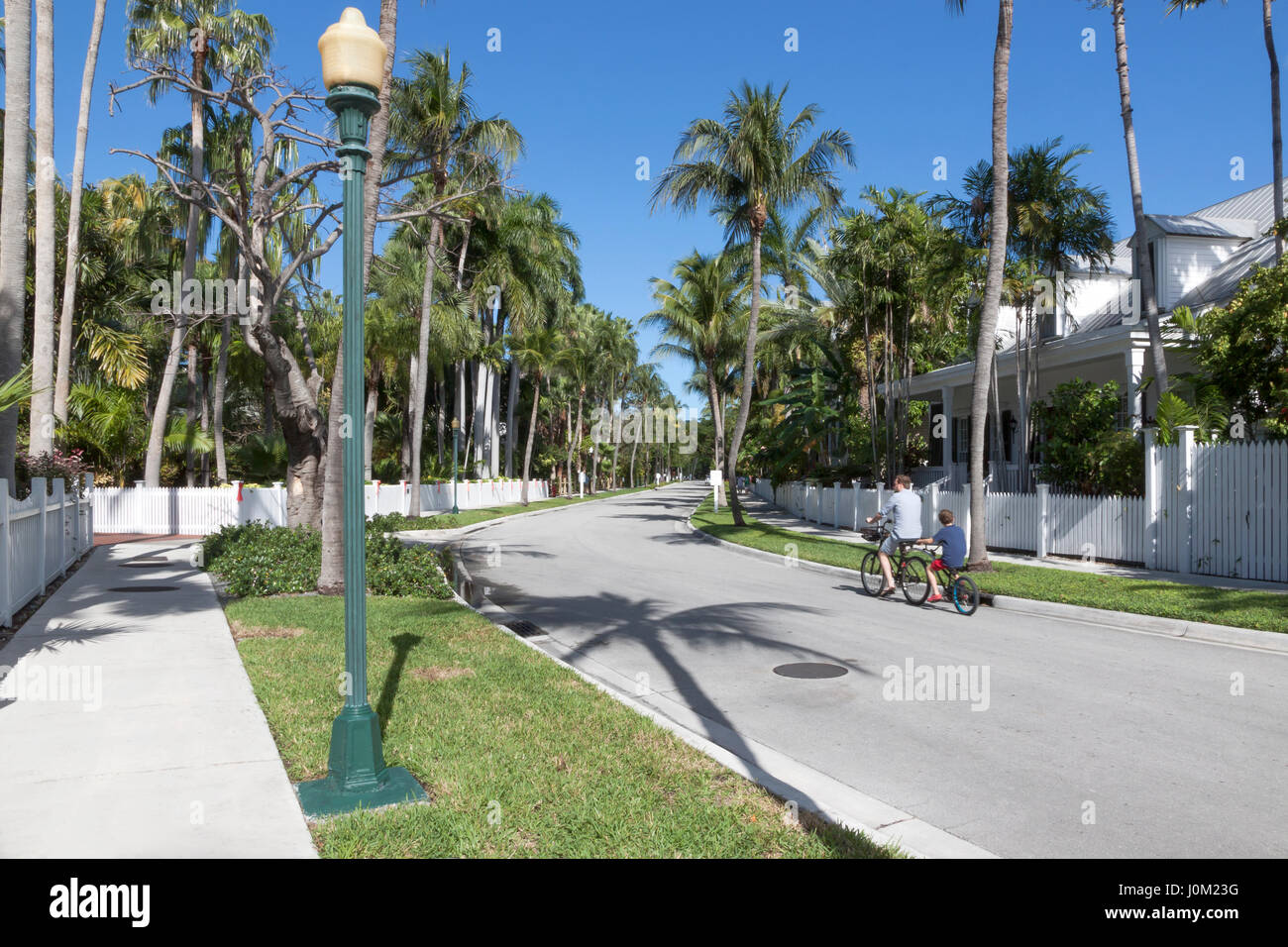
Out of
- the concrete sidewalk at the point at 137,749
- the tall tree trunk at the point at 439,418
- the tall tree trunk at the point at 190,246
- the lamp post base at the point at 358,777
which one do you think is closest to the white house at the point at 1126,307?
the lamp post base at the point at 358,777

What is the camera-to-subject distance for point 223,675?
24.5ft

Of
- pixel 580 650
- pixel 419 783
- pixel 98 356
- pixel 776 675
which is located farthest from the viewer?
pixel 98 356

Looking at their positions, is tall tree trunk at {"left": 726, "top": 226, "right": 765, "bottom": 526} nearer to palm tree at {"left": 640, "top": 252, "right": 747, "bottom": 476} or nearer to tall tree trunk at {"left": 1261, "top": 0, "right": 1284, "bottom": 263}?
palm tree at {"left": 640, "top": 252, "right": 747, "bottom": 476}

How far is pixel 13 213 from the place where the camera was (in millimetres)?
12320

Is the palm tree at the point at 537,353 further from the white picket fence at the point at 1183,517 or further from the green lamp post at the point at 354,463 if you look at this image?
the green lamp post at the point at 354,463

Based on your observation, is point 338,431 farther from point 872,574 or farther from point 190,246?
point 190,246

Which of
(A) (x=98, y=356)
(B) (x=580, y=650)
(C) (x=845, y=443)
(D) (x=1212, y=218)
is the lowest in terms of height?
(B) (x=580, y=650)

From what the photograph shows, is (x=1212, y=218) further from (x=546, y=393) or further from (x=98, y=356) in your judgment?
(x=546, y=393)

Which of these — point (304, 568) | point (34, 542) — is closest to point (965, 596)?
point (304, 568)

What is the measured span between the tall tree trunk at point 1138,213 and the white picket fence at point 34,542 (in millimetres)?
18661

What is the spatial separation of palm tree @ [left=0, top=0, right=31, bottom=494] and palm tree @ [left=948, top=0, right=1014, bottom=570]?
14.8 m
